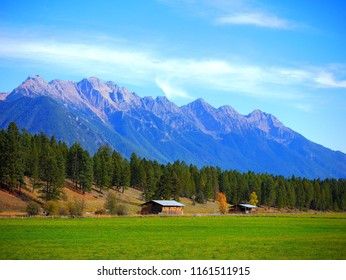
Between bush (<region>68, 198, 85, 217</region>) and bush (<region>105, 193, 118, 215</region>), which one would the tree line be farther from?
bush (<region>68, 198, 85, 217</region>)

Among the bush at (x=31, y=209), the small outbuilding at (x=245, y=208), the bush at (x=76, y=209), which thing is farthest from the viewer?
the small outbuilding at (x=245, y=208)

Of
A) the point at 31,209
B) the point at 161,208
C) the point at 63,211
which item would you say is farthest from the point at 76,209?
the point at 161,208

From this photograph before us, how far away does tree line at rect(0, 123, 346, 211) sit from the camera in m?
115

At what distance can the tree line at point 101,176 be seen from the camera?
4528 inches

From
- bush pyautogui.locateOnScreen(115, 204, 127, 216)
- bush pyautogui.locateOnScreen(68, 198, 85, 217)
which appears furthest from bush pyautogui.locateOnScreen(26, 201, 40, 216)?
bush pyautogui.locateOnScreen(115, 204, 127, 216)

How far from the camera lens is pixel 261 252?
39500 mm

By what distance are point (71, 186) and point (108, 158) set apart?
20.8 metres

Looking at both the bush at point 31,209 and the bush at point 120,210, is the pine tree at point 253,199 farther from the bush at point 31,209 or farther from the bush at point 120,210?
the bush at point 31,209

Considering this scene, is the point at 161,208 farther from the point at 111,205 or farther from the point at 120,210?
the point at 111,205

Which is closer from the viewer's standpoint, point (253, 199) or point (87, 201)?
point (87, 201)

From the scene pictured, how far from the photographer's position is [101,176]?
5719 inches

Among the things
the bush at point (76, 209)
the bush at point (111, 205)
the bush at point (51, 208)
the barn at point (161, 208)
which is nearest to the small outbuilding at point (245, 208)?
the barn at point (161, 208)
